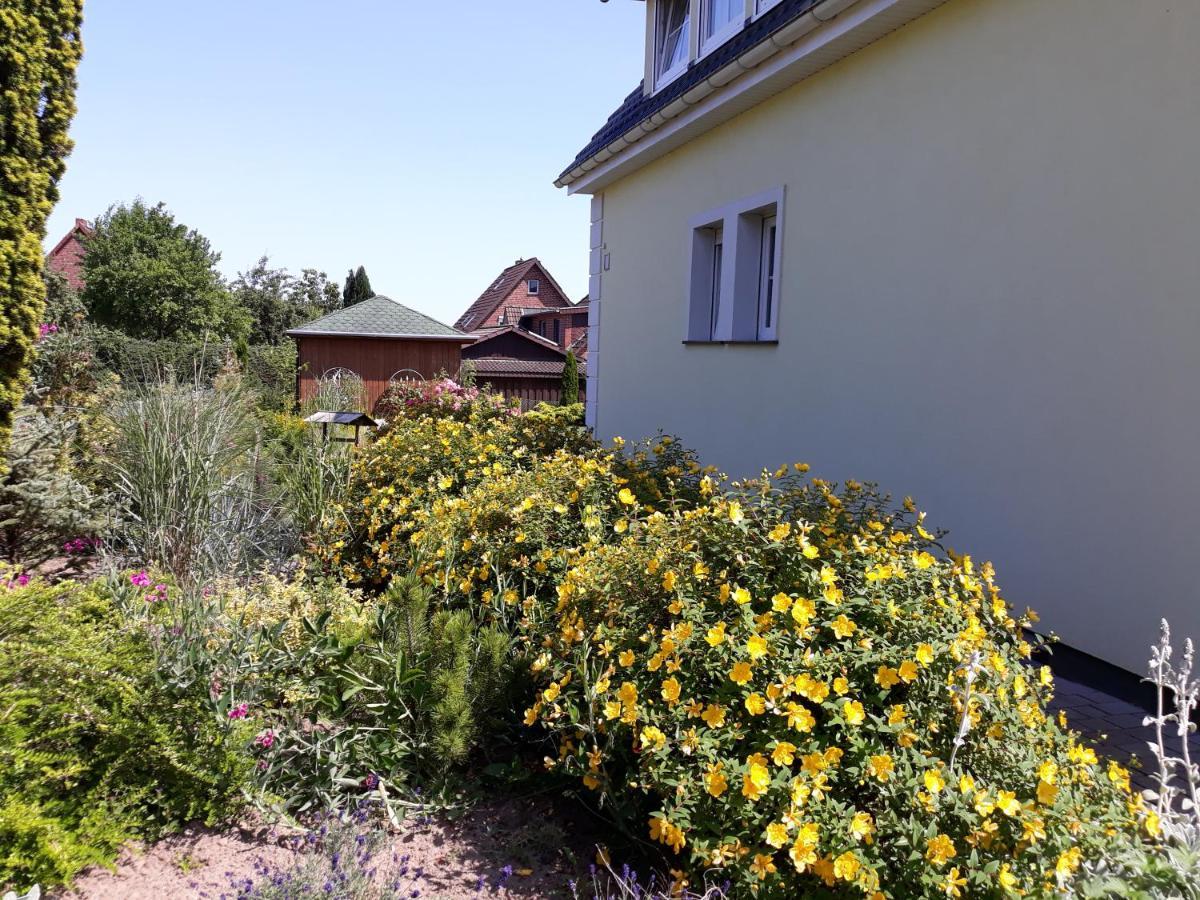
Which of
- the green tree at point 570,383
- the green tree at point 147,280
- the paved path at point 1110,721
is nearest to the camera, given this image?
the paved path at point 1110,721

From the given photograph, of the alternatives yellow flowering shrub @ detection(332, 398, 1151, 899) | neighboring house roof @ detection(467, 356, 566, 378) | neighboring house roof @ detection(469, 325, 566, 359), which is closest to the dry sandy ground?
yellow flowering shrub @ detection(332, 398, 1151, 899)

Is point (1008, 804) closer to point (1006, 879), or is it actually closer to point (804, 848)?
point (1006, 879)

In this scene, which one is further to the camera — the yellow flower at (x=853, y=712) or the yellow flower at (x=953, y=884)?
the yellow flower at (x=853, y=712)

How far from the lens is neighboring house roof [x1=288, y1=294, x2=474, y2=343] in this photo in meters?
24.1

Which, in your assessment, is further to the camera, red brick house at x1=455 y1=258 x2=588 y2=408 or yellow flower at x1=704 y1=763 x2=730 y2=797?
red brick house at x1=455 y1=258 x2=588 y2=408

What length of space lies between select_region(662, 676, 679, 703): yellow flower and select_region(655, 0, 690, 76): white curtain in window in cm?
814

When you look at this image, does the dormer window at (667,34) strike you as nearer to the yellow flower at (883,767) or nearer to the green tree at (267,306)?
the yellow flower at (883,767)

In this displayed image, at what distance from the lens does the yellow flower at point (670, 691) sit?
226 centimetres

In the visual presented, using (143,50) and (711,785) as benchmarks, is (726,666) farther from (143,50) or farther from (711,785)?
(143,50)

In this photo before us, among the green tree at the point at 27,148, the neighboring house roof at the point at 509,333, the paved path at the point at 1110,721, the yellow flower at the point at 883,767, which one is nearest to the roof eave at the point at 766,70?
the paved path at the point at 1110,721

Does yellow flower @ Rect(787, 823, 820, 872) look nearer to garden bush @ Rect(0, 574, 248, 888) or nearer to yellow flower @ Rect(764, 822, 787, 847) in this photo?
yellow flower @ Rect(764, 822, 787, 847)

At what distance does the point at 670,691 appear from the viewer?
2.27m

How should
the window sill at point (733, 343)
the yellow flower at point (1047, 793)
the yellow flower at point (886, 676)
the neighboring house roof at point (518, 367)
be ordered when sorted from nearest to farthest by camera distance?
the yellow flower at point (1047, 793), the yellow flower at point (886, 676), the window sill at point (733, 343), the neighboring house roof at point (518, 367)

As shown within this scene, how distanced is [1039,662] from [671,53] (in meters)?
7.32
